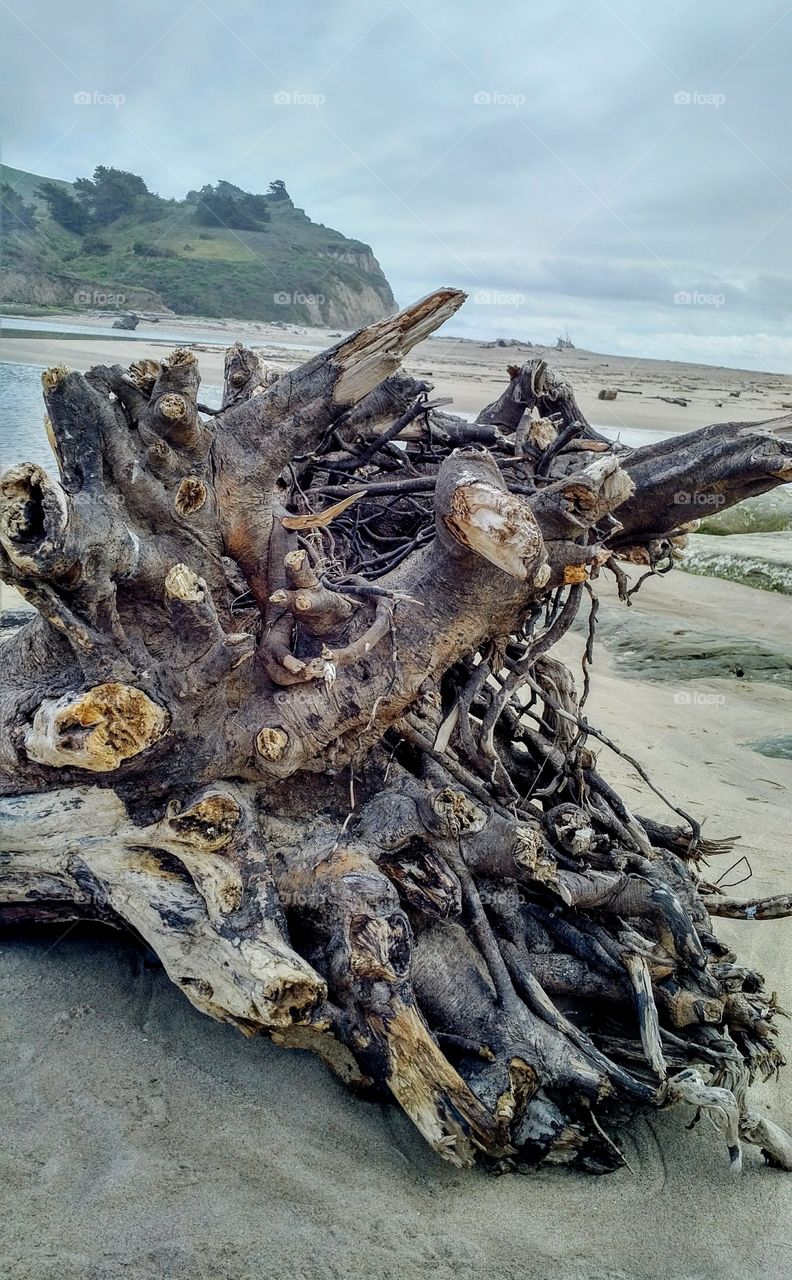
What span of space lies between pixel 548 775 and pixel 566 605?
33.4 inches

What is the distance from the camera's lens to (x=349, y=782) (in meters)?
2.99

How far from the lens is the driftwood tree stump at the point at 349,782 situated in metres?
2.46

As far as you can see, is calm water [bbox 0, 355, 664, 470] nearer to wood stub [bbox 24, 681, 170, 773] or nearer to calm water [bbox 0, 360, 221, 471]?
calm water [bbox 0, 360, 221, 471]

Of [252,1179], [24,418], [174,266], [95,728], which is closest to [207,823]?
[95,728]

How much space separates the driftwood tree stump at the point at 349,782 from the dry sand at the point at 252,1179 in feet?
0.45

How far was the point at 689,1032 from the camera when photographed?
2912 mm

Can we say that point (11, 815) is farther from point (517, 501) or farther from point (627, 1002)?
point (627, 1002)

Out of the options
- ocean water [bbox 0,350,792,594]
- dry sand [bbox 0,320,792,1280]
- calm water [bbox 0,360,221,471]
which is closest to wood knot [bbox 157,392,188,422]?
dry sand [bbox 0,320,792,1280]

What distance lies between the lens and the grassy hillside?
32.4m

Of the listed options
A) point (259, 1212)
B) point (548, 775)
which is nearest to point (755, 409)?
point (548, 775)

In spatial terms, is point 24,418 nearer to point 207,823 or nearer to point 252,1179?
point 207,823

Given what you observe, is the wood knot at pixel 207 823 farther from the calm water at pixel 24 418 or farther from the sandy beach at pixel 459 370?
the sandy beach at pixel 459 370

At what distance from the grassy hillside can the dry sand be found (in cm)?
2578

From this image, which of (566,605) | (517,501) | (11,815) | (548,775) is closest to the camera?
(517,501)
